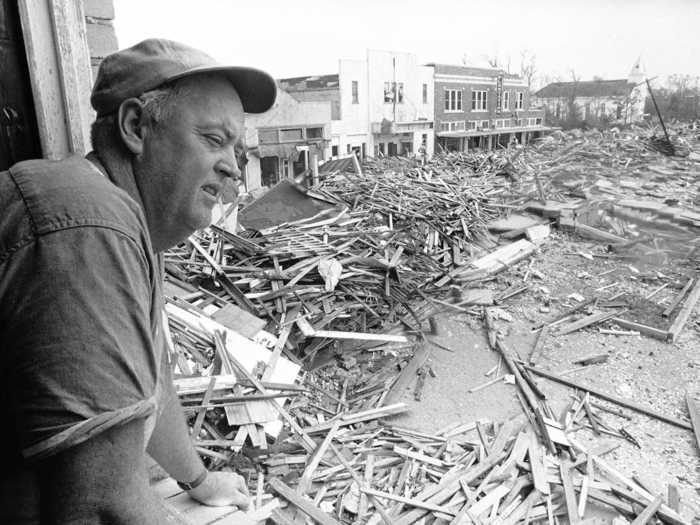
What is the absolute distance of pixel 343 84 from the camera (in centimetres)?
3069

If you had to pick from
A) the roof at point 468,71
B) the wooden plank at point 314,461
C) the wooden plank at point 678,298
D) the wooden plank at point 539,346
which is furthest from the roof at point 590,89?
the wooden plank at point 314,461

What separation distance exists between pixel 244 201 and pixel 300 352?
22.2 ft

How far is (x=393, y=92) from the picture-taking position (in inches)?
1346

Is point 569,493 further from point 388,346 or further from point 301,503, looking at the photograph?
point 388,346

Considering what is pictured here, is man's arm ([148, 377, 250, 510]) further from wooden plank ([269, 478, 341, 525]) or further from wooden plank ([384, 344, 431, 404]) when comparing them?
wooden plank ([384, 344, 431, 404])

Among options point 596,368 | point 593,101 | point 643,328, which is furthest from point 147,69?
point 593,101

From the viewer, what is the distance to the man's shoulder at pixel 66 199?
100 cm

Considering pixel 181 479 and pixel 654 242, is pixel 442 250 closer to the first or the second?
pixel 654 242

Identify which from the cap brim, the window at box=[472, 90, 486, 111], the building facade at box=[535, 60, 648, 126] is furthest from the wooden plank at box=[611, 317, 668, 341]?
the building facade at box=[535, 60, 648, 126]

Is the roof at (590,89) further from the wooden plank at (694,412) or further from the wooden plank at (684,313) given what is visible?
the wooden plank at (694,412)

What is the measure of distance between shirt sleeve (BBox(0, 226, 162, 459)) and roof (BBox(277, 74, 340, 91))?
31710 mm

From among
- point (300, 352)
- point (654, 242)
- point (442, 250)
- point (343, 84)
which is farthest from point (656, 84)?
point (300, 352)

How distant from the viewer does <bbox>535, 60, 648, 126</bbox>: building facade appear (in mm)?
62469

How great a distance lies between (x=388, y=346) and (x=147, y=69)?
23.6 ft
